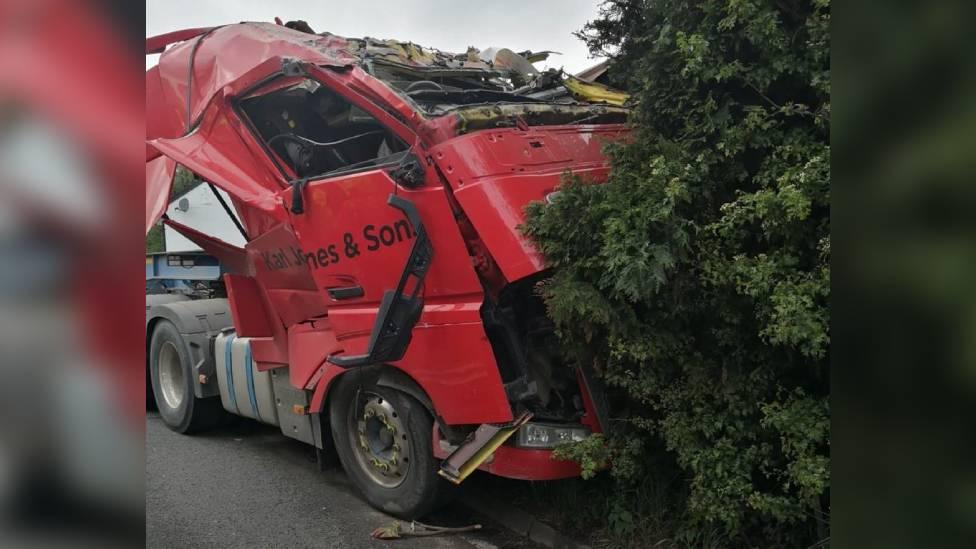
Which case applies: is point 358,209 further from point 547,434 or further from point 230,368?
point 230,368

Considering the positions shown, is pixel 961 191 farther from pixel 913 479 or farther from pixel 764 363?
pixel 764 363

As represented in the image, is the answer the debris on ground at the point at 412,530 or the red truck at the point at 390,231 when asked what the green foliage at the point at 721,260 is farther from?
the debris on ground at the point at 412,530

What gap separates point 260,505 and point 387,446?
1.07 metres

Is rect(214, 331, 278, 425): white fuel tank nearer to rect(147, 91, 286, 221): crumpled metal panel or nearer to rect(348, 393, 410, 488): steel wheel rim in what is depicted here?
rect(348, 393, 410, 488): steel wheel rim

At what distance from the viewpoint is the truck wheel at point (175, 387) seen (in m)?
6.26

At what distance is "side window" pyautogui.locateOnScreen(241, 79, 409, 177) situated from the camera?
446 cm

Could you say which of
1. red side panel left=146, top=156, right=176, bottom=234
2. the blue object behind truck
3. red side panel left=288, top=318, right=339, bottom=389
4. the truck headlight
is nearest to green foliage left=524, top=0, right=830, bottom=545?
the truck headlight

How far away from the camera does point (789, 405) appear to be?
2.69m

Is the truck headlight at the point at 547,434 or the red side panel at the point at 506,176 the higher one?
the red side panel at the point at 506,176

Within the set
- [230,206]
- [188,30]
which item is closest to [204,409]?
[230,206]

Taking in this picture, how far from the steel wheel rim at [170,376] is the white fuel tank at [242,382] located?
2.52 ft

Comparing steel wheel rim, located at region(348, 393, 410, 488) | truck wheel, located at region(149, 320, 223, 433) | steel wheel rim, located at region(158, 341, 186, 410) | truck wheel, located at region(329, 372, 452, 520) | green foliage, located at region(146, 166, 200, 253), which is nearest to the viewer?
truck wheel, located at region(329, 372, 452, 520)

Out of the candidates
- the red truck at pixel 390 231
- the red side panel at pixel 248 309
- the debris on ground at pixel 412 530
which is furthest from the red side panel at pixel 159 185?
the debris on ground at pixel 412 530

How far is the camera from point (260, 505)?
466 cm
